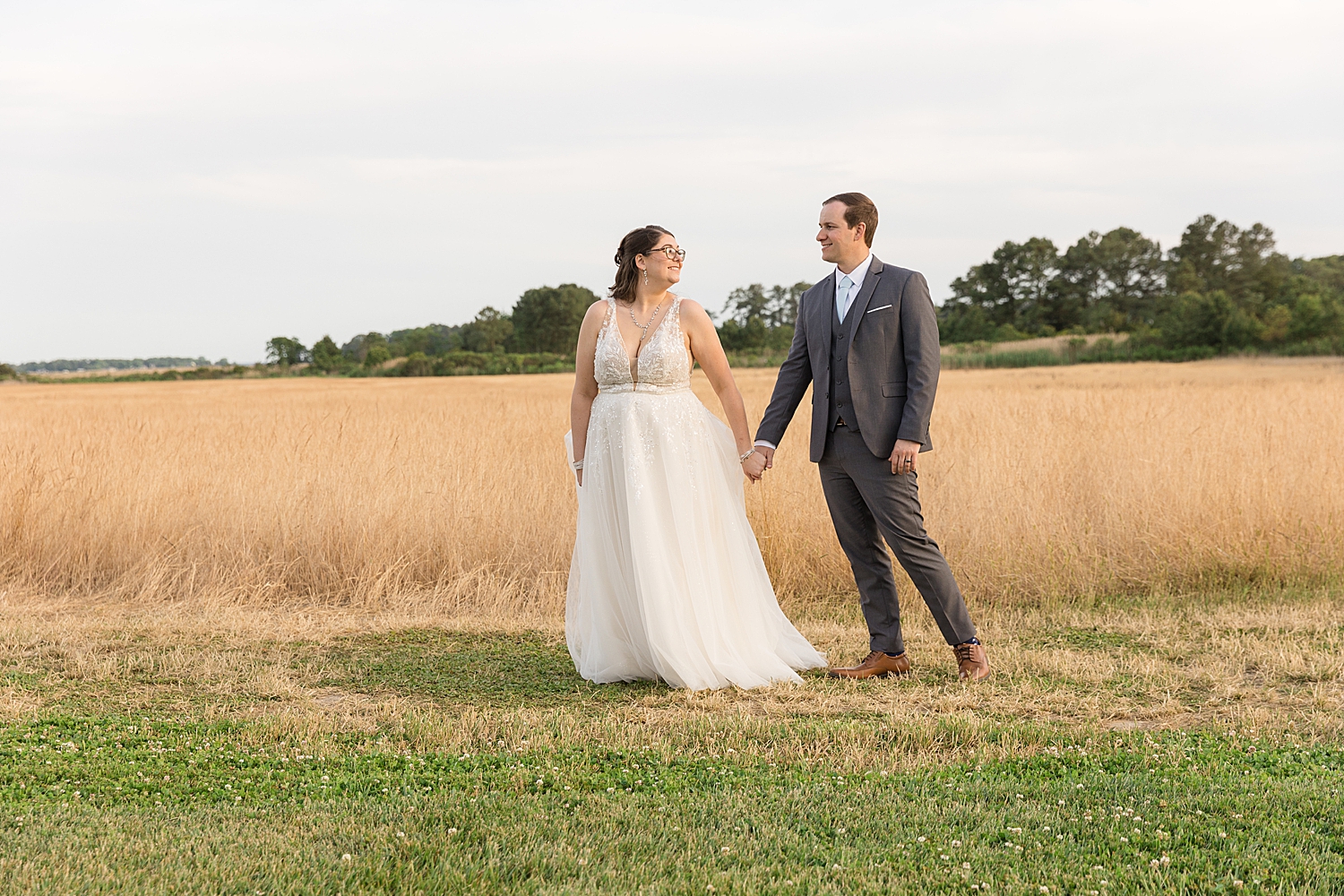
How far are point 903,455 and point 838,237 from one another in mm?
1066

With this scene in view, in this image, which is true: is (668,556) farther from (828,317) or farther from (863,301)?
(863,301)

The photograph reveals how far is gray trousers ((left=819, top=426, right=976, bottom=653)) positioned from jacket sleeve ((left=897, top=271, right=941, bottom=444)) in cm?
25

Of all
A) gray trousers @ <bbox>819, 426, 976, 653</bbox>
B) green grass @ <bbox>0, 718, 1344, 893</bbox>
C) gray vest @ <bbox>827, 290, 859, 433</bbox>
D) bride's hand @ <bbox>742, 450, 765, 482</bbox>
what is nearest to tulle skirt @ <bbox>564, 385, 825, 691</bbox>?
bride's hand @ <bbox>742, 450, 765, 482</bbox>

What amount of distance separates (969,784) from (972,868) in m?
0.72

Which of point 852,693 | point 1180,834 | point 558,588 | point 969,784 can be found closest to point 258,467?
point 558,588

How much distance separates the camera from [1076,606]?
7504mm

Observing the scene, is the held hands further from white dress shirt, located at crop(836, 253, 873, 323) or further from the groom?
white dress shirt, located at crop(836, 253, 873, 323)

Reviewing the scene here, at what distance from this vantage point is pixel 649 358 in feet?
17.6

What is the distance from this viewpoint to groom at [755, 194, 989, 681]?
516 centimetres

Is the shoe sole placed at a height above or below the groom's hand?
below

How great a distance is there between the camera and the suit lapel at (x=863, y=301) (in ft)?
17.0

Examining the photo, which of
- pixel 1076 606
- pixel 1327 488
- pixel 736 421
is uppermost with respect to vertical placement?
pixel 736 421

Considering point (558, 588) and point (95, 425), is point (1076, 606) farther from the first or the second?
point (95, 425)

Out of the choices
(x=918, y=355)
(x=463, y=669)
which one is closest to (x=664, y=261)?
(x=918, y=355)
